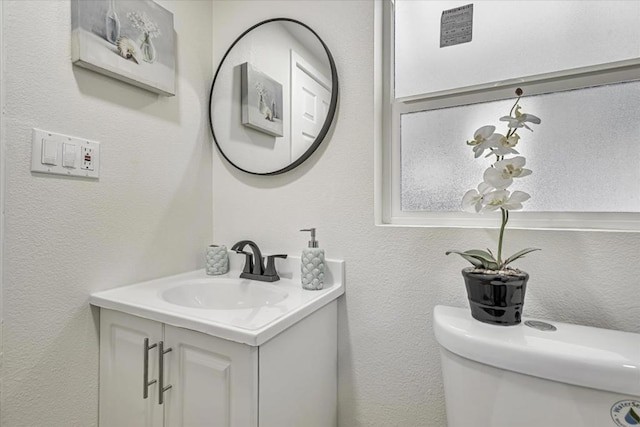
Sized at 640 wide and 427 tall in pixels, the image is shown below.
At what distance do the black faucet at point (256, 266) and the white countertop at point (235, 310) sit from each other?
24 mm

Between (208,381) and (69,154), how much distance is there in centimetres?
72

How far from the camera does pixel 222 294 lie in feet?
3.70

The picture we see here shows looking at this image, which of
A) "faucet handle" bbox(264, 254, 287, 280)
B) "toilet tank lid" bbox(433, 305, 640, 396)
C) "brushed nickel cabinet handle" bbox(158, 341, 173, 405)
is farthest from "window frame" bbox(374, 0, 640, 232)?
"brushed nickel cabinet handle" bbox(158, 341, 173, 405)

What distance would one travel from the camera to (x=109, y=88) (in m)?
0.97

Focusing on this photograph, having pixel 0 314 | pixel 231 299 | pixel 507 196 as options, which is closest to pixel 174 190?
pixel 231 299

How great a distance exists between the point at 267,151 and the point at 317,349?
730 millimetres

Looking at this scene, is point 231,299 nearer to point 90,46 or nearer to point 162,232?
point 162,232

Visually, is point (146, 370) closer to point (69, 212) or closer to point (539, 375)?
point (69, 212)

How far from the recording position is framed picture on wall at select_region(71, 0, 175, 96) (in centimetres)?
88

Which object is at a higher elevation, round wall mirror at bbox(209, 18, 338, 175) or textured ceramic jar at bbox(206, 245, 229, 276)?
round wall mirror at bbox(209, 18, 338, 175)

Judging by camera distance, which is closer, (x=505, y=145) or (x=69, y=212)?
(x=505, y=145)

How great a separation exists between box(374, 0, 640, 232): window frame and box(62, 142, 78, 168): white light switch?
0.89m

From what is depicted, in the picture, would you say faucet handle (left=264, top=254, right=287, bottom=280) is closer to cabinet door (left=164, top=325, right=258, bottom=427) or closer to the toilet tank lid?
cabinet door (left=164, top=325, right=258, bottom=427)

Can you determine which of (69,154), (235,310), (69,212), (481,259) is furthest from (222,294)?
(481,259)
